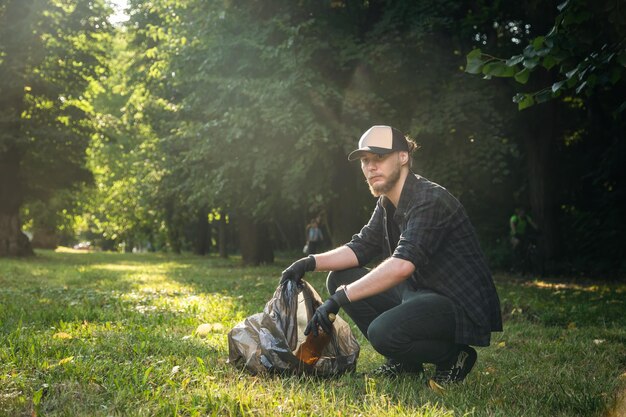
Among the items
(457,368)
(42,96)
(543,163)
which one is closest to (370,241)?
(457,368)

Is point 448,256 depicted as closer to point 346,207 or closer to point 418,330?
point 418,330

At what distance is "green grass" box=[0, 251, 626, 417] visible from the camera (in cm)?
352

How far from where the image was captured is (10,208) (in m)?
25.3

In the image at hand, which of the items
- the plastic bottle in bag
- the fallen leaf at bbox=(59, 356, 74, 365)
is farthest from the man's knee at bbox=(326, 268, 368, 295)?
the fallen leaf at bbox=(59, 356, 74, 365)

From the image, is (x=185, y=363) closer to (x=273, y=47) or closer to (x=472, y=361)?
(x=472, y=361)

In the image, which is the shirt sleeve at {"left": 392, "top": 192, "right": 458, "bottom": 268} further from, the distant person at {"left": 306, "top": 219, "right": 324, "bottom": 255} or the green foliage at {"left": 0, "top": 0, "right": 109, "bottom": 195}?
the green foliage at {"left": 0, "top": 0, "right": 109, "bottom": 195}

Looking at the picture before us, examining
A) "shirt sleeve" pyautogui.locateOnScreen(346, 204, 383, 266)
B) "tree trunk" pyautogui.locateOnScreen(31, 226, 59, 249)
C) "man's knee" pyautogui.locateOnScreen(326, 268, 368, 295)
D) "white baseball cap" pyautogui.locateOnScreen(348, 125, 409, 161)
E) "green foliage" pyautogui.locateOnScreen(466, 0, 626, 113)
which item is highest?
"green foliage" pyautogui.locateOnScreen(466, 0, 626, 113)

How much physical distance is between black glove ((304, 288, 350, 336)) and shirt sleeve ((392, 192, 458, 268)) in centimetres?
44

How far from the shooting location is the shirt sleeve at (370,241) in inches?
195

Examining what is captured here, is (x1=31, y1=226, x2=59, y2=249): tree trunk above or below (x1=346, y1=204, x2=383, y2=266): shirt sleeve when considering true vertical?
below

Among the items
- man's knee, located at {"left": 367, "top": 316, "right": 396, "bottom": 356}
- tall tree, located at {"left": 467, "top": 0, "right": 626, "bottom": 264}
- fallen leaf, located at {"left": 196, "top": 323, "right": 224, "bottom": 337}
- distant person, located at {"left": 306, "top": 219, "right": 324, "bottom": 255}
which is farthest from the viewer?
distant person, located at {"left": 306, "top": 219, "right": 324, "bottom": 255}

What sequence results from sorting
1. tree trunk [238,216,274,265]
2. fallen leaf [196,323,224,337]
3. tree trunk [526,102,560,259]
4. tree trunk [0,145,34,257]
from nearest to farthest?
1. fallen leaf [196,323,224,337]
2. tree trunk [526,102,560,259]
3. tree trunk [238,216,274,265]
4. tree trunk [0,145,34,257]

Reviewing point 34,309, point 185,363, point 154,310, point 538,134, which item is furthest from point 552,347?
point 538,134

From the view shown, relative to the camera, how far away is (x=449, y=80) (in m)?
14.4
